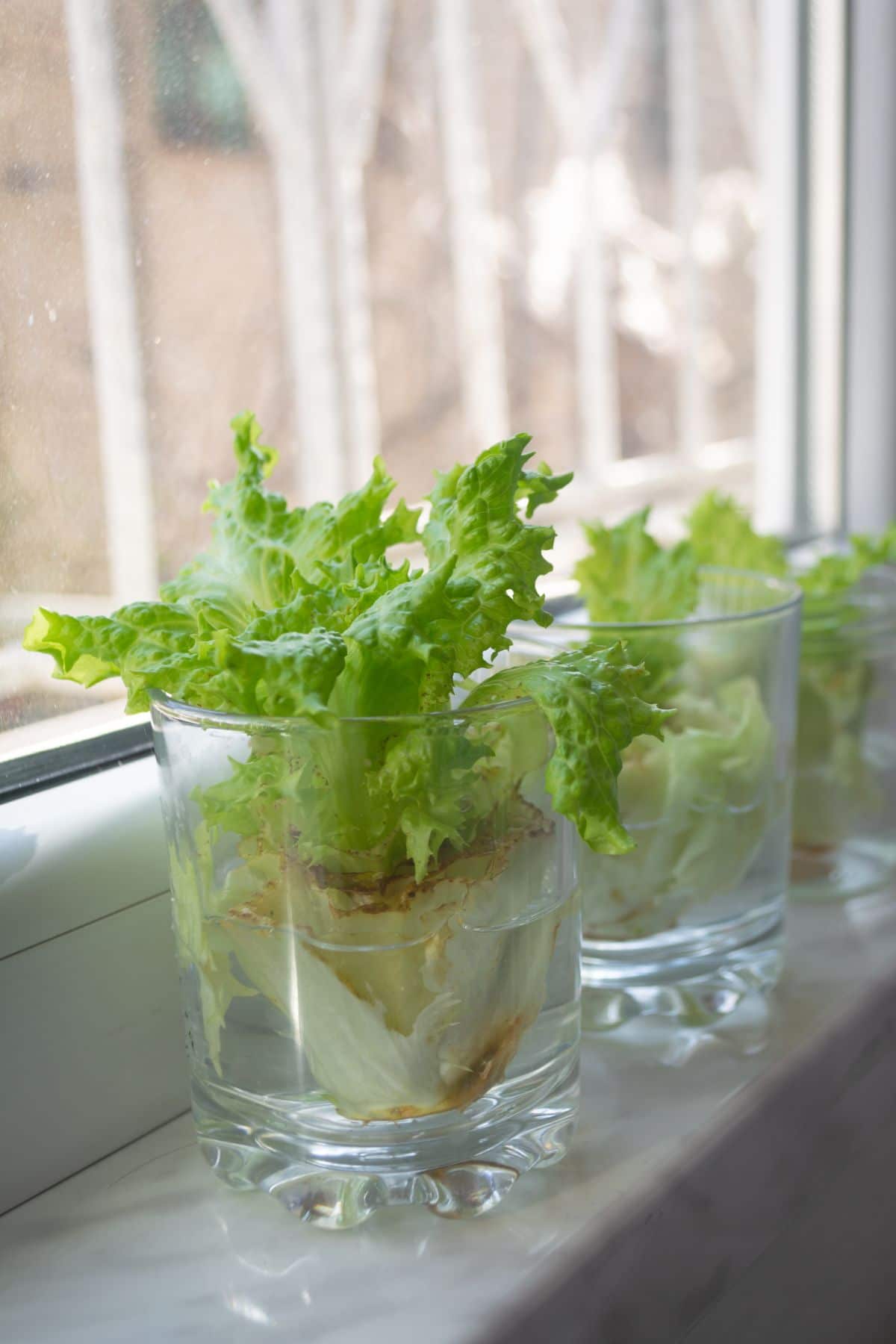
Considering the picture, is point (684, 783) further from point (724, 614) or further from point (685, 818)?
point (724, 614)

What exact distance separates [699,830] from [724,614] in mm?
140

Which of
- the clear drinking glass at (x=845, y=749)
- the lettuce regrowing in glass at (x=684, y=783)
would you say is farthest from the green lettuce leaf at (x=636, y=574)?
the clear drinking glass at (x=845, y=749)

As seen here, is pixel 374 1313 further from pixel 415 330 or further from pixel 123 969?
pixel 415 330

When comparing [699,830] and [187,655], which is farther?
[699,830]

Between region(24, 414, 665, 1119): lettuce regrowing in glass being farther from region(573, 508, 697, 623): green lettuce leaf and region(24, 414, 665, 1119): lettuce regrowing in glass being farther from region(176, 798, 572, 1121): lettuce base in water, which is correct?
region(573, 508, 697, 623): green lettuce leaf

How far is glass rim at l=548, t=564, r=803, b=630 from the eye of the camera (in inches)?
21.0

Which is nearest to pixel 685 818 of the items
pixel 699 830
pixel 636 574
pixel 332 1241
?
pixel 699 830

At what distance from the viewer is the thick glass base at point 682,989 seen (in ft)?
1.82

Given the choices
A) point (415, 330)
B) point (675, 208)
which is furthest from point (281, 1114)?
point (675, 208)

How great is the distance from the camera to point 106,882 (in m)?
0.47

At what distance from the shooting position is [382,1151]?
1.35ft

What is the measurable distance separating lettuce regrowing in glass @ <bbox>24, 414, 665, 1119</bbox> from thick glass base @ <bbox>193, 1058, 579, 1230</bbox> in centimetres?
1

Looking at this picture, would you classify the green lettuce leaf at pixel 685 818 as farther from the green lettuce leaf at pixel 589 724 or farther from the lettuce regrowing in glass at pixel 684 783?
the green lettuce leaf at pixel 589 724

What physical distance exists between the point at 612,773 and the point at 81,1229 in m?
0.25
